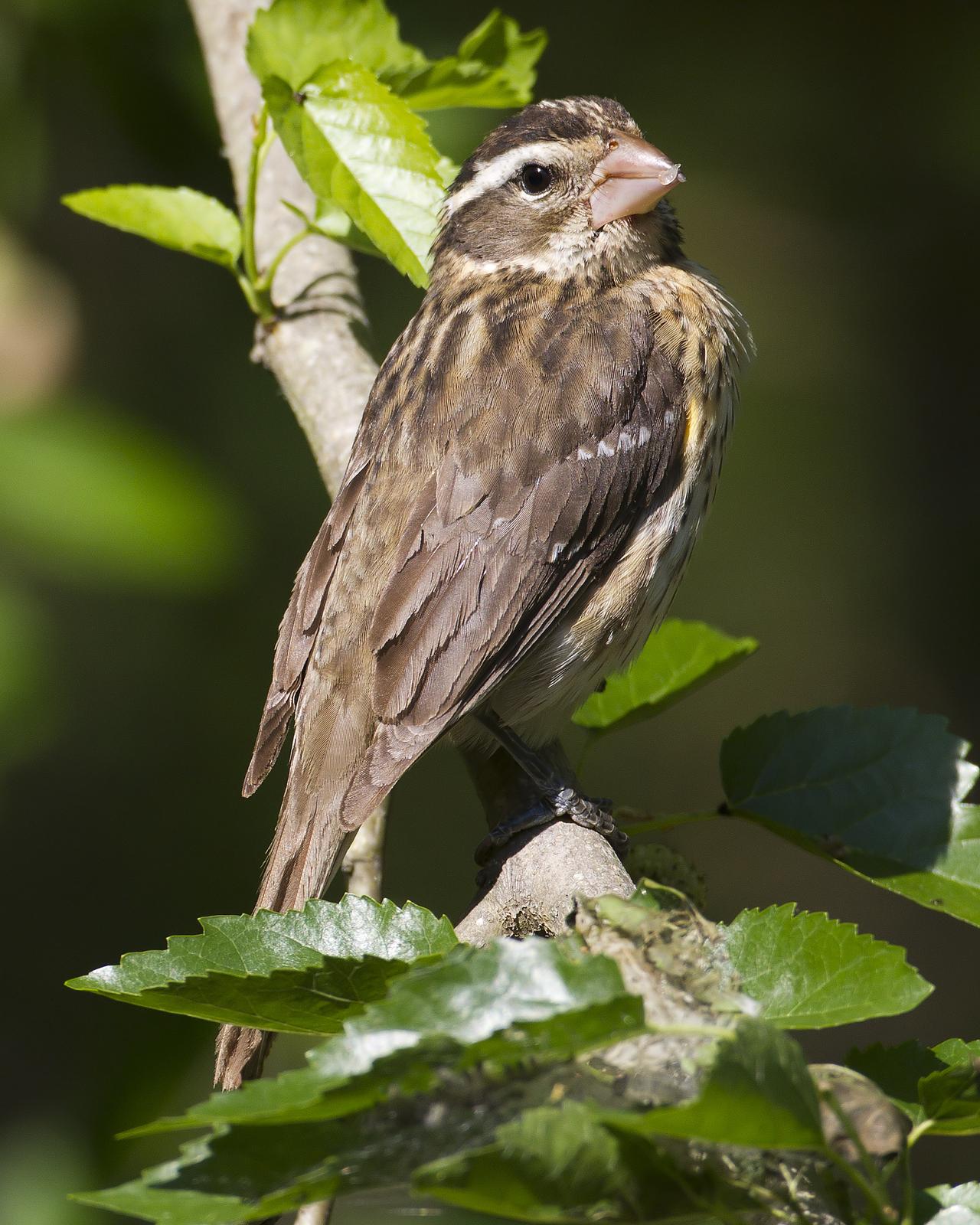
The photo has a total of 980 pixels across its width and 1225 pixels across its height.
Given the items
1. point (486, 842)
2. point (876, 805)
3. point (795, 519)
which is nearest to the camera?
point (876, 805)

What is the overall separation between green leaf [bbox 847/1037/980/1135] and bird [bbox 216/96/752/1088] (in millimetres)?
1049

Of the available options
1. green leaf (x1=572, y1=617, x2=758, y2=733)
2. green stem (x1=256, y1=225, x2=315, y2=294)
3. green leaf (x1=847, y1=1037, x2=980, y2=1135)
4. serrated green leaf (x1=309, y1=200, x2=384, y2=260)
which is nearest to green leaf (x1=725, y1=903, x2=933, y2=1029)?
green leaf (x1=847, y1=1037, x2=980, y2=1135)

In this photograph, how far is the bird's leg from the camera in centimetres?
297

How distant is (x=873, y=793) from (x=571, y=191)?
1871 mm

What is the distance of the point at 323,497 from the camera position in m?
6.21

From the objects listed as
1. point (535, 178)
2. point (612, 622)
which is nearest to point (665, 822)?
point (612, 622)

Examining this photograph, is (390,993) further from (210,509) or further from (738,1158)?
(210,509)

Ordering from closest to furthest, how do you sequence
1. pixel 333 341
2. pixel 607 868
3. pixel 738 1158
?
1. pixel 738 1158
2. pixel 607 868
3. pixel 333 341

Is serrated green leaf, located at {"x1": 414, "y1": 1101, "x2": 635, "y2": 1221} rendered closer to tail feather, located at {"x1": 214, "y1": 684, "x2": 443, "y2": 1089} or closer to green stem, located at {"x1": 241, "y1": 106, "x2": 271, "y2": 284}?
tail feather, located at {"x1": 214, "y1": 684, "x2": 443, "y2": 1089}

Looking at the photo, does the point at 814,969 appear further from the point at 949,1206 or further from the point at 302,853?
the point at 302,853

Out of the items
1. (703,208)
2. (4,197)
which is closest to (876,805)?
(4,197)

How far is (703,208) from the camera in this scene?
860 cm

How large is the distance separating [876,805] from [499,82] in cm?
211

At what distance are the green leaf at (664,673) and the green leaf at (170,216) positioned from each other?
1.51 meters
